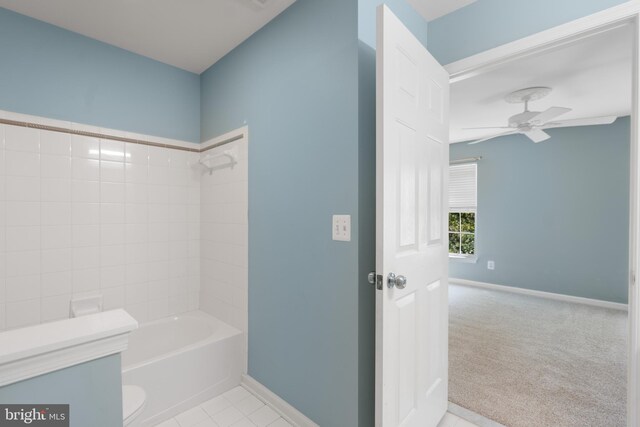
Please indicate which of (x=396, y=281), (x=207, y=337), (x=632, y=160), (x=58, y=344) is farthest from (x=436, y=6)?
(x=207, y=337)

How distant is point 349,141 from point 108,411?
1387 millimetres

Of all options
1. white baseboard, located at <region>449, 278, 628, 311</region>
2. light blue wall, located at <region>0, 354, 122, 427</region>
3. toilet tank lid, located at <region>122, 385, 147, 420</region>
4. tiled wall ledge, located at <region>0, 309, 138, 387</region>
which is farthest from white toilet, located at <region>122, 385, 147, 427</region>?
white baseboard, located at <region>449, 278, 628, 311</region>

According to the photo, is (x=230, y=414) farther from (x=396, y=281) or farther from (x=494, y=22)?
(x=494, y=22)

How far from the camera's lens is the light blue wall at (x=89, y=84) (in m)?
1.87

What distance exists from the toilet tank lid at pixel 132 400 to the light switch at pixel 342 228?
4.20 ft

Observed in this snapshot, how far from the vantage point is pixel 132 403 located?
1.49 metres

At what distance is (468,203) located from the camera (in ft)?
16.8

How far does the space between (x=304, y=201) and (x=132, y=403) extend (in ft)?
4.43

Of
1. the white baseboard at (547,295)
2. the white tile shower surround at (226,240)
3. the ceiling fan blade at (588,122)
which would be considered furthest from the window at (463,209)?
the white tile shower surround at (226,240)

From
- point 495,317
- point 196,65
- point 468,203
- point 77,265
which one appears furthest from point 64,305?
point 468,203

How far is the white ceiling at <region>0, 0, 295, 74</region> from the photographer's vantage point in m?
1.78

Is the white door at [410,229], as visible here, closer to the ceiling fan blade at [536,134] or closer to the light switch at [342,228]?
the light switch at [342,228]

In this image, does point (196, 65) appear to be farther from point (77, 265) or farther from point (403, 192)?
point (403, 192)

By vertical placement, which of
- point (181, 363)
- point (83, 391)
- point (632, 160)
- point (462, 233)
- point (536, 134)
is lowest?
point (181, 363)
